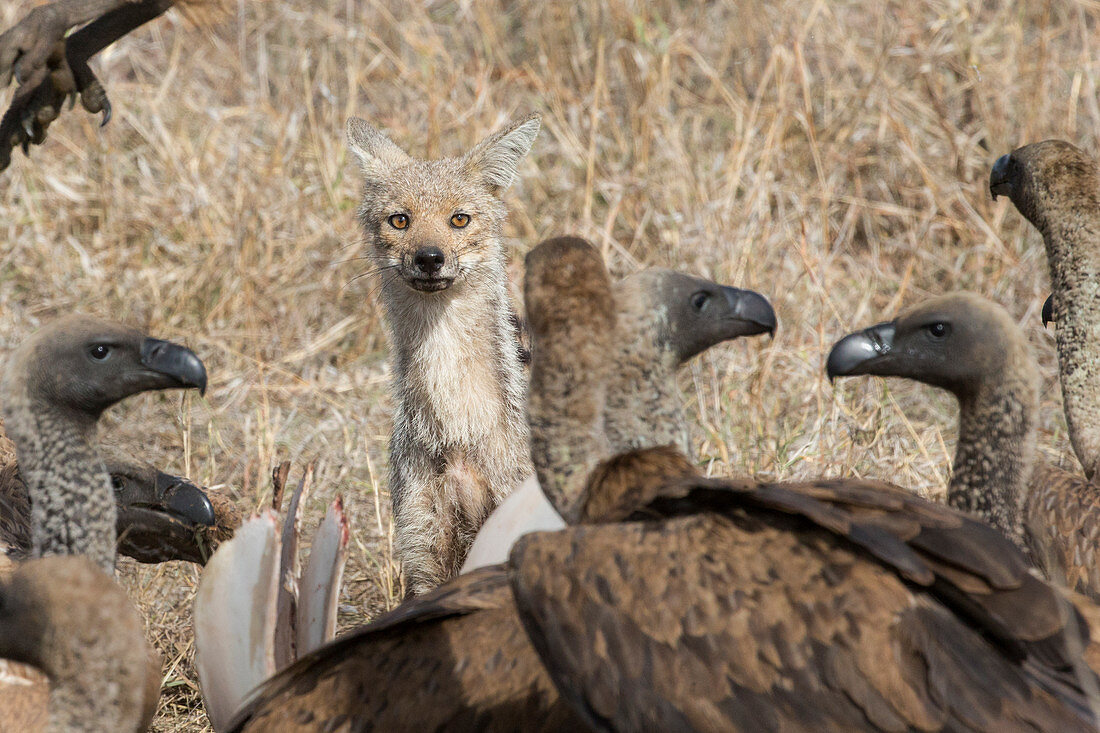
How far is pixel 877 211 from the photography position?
6.67m

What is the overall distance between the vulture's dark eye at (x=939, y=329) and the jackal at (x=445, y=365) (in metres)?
1.78

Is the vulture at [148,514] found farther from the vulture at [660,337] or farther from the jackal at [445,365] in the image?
the vulture at [660,337]

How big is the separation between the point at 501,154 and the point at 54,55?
1.85 metres

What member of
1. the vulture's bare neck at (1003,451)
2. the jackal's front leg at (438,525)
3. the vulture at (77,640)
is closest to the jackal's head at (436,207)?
the jackal's front leg at (438,525)

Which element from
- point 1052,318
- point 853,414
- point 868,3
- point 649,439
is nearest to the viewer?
point 649,439

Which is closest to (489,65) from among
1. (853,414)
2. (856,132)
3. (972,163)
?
(856,132)

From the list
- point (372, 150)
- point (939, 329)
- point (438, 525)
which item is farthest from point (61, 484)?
point (372, 150)

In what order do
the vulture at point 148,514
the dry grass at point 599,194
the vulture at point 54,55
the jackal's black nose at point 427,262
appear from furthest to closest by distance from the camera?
the dry grass at point 599,194
the jackal's black nose at point 427,262
the vulture at point 148,514
the vulture at point 54,55

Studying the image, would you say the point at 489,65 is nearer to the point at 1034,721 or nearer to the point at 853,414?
the point at 853,414

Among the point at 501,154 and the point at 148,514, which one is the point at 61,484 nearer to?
the point at 148,514

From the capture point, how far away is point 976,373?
3.11 m

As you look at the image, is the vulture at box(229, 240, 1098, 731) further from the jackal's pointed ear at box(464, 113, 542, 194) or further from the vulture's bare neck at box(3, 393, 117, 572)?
the jackal's pointed ear at box(464, 113, 542, 194)

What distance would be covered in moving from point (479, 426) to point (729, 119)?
332 cm

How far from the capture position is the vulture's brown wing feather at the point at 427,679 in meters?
2.66
